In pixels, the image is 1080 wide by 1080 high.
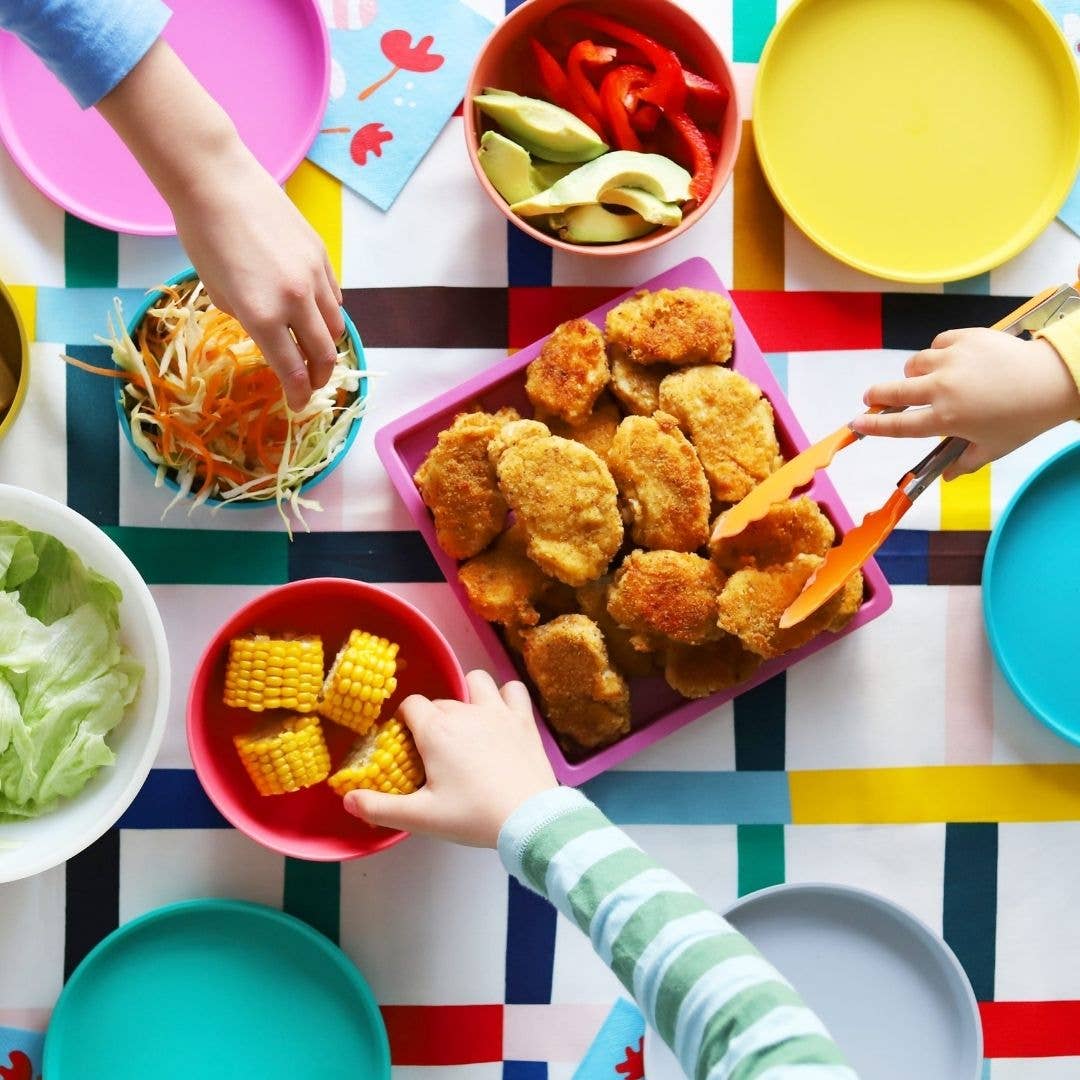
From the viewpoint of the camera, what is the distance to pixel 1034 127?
4.69 ft

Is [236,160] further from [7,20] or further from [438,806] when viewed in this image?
[438,806]

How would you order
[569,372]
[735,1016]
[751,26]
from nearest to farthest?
[735,1016], [569,372], [751,26]

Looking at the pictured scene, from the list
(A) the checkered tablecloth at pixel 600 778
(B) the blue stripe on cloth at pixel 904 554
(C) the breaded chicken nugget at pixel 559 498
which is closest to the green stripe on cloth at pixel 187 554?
(A) the checkered tablecloth at pixel 600 778

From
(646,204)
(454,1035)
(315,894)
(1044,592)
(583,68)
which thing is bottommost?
(454,1035)

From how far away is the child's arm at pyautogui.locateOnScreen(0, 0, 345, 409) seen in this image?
39.9 inches

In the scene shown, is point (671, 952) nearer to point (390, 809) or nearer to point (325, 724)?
point (390, 809)

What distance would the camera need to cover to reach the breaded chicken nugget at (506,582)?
1326 mm

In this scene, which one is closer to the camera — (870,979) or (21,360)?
(21,360)

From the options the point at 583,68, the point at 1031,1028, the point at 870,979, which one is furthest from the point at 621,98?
the point at 1031,1028

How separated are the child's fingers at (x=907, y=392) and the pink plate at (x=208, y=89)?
0.71m

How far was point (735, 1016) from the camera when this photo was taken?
1.11 m

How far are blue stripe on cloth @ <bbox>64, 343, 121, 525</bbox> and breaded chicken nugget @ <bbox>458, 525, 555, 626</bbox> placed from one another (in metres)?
0.44

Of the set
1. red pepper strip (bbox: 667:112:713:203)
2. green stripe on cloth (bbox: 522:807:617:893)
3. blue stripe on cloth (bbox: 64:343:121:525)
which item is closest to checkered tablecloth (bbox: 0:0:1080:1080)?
blue stripe on cloth (bbox: 64:343:121:525)

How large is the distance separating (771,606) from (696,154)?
52 centimetres
